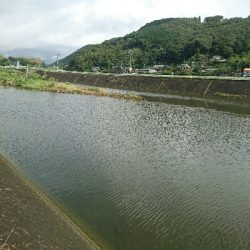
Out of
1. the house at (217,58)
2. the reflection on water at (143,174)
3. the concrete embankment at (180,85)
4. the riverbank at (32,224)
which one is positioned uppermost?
the house at (217,58)

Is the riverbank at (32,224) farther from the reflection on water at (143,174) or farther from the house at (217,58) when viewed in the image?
the house at (217,58)

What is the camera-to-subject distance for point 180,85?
323ft

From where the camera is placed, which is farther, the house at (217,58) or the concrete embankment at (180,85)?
the house at (217,58)

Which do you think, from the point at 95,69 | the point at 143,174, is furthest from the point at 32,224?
the point at 95,69

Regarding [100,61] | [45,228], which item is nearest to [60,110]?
[45,228]

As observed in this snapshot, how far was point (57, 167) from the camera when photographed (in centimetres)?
2425

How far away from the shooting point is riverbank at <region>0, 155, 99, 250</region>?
13102 mm

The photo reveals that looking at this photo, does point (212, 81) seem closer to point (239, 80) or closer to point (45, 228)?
point (239, 80)

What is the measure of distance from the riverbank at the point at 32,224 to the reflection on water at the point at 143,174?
118 cm

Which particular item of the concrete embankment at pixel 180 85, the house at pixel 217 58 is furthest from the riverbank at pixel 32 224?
the house at pixel 217 58

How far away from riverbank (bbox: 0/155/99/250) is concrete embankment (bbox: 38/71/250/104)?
65041 mm

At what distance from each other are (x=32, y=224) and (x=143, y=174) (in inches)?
410

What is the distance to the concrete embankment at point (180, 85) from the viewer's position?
82.9m

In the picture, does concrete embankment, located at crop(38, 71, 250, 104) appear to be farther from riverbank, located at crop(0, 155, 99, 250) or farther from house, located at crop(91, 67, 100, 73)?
riverbank, located at crop(0, 155, 99, 250)
